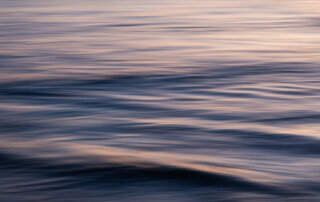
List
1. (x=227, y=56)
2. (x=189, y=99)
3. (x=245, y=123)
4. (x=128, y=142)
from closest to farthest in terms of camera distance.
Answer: (x=128, y=142), (x=245, y=123), (x=189, y=99), (x=227, y=56)

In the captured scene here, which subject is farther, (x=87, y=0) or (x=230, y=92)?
(x=87, y=0)

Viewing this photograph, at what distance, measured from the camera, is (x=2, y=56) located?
3.11 metres

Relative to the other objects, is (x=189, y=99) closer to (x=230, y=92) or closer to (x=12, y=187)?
(x=230, y=92)

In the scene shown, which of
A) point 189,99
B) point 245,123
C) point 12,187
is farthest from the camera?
point 189,99

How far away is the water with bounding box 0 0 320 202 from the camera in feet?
5.33

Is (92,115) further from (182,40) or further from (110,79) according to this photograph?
(182,40)

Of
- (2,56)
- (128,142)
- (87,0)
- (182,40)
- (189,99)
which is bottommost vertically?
(128,142)

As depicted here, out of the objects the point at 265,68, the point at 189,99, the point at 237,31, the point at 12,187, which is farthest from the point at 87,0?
the point at 12,187

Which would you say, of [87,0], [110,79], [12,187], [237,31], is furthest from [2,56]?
[87,0]

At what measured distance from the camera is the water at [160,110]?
162 cm

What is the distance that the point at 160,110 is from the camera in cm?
224

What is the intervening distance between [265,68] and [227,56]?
285 millimetres

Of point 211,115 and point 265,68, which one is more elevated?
point 265,68

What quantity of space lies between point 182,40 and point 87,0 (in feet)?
6.13
